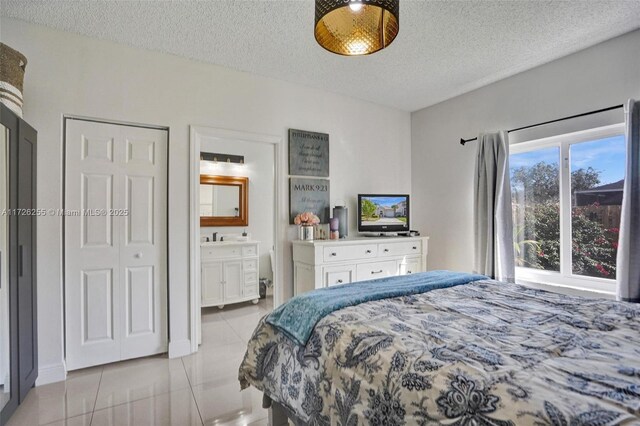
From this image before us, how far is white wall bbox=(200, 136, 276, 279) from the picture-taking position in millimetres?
4680

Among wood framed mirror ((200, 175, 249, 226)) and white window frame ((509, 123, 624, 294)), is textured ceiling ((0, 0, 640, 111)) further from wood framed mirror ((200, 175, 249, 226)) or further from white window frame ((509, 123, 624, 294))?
wood framed mirror ((200, 175, 249, 226))

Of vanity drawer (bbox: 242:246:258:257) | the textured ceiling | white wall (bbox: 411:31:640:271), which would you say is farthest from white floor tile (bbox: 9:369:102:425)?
white wall (bbox: 411:31:640:271)

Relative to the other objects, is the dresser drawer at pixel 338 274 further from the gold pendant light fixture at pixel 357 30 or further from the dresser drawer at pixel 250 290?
the gold pendant light fixture at pixel 357 30

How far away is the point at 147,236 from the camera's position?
110 inches

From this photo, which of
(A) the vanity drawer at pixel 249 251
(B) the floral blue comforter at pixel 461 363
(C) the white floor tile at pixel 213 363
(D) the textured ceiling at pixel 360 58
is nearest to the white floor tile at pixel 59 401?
(C) the white floor tile at pixel 213 363

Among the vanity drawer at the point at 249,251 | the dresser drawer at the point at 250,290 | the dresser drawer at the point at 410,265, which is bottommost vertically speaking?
the dresser drawer at the point at 250,290

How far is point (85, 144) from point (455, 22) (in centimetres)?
301

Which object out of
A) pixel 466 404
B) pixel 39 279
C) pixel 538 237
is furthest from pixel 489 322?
pixel 39 279

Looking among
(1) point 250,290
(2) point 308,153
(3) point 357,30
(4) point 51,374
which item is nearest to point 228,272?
(1) point 250,290

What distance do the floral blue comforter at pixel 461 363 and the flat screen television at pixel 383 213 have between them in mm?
2055

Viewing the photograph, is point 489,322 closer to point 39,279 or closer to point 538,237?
point 538,237

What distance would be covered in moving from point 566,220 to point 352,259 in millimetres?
1996

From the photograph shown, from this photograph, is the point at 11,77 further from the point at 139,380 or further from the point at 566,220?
the point at 566,220

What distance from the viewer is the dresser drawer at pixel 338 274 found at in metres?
3.19
